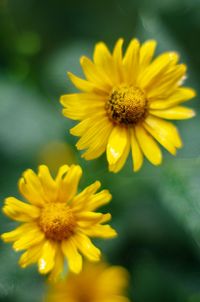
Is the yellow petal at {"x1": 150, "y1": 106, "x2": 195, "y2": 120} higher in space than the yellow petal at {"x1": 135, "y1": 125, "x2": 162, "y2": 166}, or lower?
higher

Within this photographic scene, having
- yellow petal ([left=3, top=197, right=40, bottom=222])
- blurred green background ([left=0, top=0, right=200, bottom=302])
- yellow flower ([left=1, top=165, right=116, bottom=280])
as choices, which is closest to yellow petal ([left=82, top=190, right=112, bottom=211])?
yellow flower ([left=1, top=165, right=116, bottom=280])

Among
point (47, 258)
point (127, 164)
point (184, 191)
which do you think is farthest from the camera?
point (127, 164)

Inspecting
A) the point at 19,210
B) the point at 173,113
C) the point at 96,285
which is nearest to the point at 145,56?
the point at 173,113

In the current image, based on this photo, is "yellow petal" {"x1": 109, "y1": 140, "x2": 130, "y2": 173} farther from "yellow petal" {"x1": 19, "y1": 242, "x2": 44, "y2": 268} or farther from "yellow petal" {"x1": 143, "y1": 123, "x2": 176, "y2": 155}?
"yellow petal" {"x1": 19, "y1": 242, "x2": 44, "y2": 268}

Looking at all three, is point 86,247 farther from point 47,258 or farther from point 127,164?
point 127,164

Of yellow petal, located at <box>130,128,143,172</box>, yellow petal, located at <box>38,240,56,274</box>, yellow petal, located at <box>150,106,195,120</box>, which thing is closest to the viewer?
yellow petal, located at <box>38,240,56,274</box>

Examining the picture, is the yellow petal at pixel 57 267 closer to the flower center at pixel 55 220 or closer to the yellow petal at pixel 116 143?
the flower center at pixel 55 220
